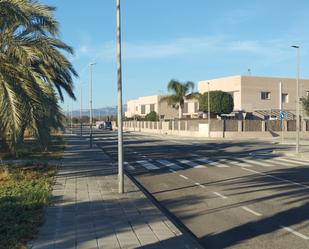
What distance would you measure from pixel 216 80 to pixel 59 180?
72.3m

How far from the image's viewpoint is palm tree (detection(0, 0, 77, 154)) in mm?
14148

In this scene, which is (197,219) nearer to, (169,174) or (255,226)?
(255,226)

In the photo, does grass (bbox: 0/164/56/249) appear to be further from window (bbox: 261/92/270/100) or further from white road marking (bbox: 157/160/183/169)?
window (bbox: 261/92/270/100)

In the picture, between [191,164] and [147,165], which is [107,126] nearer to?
[147,165]

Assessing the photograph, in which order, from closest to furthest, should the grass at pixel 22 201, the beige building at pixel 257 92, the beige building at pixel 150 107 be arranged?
the grass at pixel 22 201
the beige building at pixel 257 92
the beige building at pixel 150 107

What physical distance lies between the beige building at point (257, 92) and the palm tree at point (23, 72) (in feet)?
211

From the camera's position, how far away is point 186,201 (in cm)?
1391

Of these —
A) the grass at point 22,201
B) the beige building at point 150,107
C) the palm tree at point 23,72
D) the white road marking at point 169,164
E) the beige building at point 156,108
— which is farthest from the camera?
the beige building at point 150,107

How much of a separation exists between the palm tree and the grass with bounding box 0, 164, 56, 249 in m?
1.37

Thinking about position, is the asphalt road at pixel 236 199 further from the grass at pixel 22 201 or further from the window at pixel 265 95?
the window at pixel 265 95

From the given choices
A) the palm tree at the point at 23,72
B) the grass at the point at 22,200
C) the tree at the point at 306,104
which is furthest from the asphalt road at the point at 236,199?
the tree at the point at 306,104

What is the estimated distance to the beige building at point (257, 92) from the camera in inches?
3196

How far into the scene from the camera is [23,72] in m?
15.7

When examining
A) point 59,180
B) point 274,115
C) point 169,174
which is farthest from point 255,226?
point 274,115
